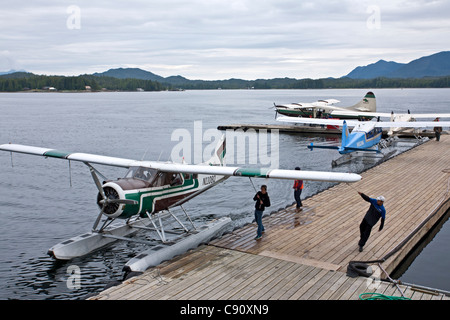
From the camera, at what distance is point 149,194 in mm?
9898

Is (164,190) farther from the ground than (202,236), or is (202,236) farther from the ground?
(164,190)

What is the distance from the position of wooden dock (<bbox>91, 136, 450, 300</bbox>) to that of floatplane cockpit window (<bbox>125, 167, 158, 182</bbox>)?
6.99ft

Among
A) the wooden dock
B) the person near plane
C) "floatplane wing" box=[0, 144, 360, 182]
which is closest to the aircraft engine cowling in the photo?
"floatplane wing" box=[0, 144, 360, 182]

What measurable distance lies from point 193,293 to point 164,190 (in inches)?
147

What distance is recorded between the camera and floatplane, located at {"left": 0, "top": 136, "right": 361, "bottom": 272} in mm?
9125

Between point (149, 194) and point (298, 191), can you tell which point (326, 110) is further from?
point (149, 194)

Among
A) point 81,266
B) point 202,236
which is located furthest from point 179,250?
point 81,266

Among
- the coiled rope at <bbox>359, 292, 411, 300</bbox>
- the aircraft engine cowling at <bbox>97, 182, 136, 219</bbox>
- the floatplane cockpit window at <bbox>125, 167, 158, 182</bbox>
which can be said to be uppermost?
the floatplane cockpit window at <bbox>125, 167, 158, 182</bbox>

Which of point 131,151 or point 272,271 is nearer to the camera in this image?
point 272,271

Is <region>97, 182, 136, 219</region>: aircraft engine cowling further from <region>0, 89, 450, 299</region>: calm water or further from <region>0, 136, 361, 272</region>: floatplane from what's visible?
<region>0, 89, 450, 299</region>: calm water

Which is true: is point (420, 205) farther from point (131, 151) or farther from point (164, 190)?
point (131, 151)

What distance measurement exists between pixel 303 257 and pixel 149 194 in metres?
3.86

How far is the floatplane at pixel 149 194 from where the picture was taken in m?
9.12
